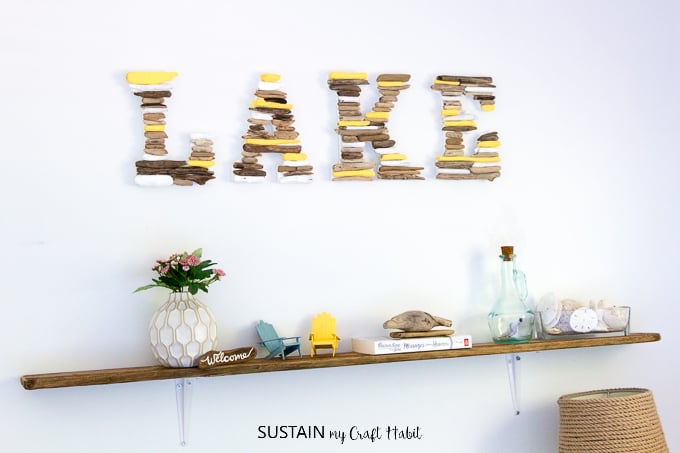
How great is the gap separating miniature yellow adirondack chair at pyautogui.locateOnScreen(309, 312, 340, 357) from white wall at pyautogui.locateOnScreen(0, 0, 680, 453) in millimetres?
70

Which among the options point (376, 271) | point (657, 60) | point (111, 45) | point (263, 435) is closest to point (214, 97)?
point (111, 45)

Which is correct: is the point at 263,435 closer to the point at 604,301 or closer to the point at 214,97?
the point at 214,97

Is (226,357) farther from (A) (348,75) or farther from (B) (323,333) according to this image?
(A) (348,75)

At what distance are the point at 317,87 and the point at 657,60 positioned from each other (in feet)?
3.69

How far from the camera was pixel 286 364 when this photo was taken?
200 centimetres

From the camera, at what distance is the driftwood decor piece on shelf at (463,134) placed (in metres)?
2.38

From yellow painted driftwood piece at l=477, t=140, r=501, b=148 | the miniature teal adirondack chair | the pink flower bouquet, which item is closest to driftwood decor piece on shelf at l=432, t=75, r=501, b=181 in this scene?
yellow painted driftwood piece at l=477, t=140, r=501, b=148

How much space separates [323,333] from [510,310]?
0.54 m

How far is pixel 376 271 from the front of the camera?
2.30 meters

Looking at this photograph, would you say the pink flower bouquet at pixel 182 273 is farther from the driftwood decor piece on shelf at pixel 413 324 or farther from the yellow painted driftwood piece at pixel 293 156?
the driftwood decor piece on shelf at pixel 413 324

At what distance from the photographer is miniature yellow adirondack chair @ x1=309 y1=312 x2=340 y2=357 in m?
2.12

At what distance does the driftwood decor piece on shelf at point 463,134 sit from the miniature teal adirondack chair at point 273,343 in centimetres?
65

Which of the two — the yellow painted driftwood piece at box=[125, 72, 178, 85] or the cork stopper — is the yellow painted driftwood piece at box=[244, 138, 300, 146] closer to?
the yellow painted driftwood piece at box=[125, 72, 178, 85]

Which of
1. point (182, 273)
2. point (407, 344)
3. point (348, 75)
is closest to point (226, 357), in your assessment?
point (182, 273)
